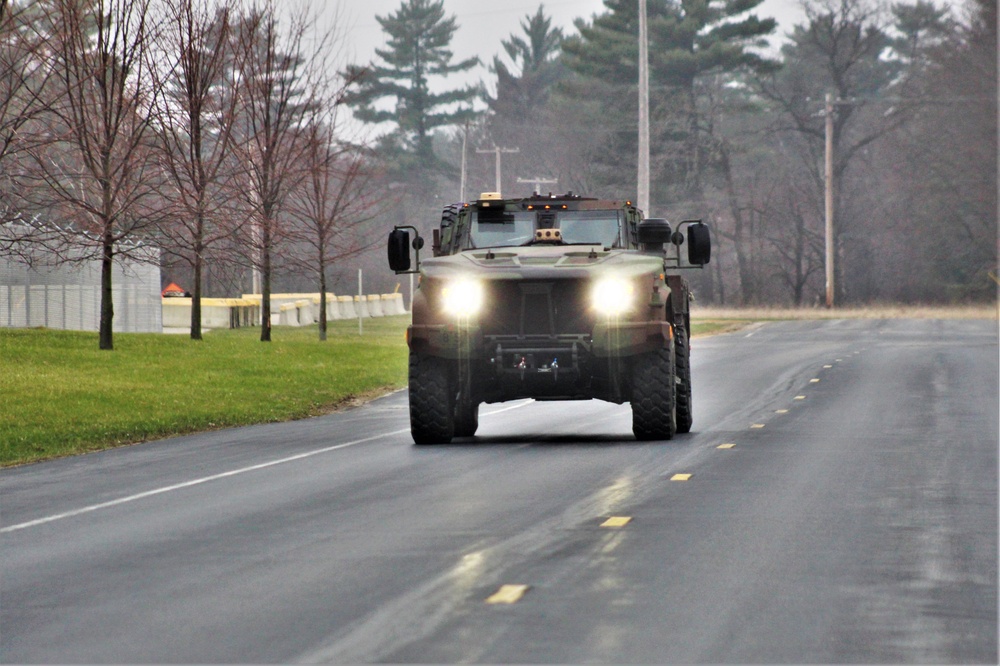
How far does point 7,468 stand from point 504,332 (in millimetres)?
5269

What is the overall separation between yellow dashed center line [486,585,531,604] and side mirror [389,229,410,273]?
914cm

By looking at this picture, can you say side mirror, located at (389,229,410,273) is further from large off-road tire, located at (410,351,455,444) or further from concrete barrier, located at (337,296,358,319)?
concrete barrier, located at (337,296,358,319)

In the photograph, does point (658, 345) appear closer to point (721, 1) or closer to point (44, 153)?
point (44, 153)

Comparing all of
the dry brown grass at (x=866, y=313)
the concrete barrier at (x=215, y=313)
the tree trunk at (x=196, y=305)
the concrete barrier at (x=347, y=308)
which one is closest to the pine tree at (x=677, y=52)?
the dry brown grass at (x=866, y=313)

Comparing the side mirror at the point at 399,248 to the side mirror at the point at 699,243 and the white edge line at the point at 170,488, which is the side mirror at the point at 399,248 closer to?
the white edge line at the point at 170,488

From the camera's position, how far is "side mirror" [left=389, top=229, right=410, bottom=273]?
1697 cm

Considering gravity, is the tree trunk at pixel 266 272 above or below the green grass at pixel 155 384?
above

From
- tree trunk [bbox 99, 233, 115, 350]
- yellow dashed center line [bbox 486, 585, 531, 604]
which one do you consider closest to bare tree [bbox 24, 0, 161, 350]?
tree trunk [bbox 99, 233, 115, 350]

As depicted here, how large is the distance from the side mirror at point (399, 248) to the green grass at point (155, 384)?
4191 mm

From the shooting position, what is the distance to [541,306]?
16.1 meters

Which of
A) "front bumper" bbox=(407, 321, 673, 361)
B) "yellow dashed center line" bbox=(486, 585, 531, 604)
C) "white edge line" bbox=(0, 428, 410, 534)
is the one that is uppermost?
"front bumper" bbox=(407, 321, 673, 361)

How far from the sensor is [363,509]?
37.8 feet

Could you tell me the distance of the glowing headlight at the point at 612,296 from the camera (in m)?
16.0

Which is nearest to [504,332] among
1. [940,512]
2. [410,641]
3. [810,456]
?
[810,456]
